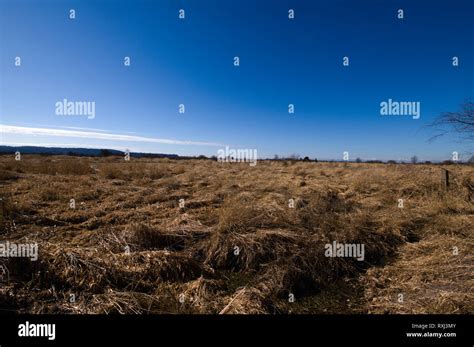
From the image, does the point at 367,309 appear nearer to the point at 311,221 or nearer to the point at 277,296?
the point at 277,296

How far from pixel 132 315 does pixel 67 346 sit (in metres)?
0.65

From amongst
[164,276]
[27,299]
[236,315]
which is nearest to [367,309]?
[236,315]

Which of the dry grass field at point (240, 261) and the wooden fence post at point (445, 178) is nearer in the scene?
the dry grass field at point (240, 261)

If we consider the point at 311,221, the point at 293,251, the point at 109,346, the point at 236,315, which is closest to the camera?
the point at 109,346

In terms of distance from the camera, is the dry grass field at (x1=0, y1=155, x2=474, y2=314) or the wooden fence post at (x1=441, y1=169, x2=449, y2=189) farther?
the wooden fence post at (x1=441, y1=169, x2=449, y2=189)

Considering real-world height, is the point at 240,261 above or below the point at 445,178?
below

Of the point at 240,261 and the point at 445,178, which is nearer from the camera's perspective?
the point at 240,261

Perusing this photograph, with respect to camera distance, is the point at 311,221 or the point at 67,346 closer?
the point at 67,346

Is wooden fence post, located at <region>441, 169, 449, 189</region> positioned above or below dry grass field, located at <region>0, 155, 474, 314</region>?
above

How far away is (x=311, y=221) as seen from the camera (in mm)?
5840

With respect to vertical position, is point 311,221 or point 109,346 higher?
point 311,221

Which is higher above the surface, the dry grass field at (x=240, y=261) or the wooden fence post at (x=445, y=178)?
the wooden fence post at (x=445, y=178)

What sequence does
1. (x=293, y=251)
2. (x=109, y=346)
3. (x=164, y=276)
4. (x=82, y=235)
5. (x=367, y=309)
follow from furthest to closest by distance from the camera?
(x=82, y=235) < (x=293, y=251) < (x=164, y=276) < (x=367, y=309) < (x=109, y=346)

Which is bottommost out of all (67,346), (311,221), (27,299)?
(67,346)
